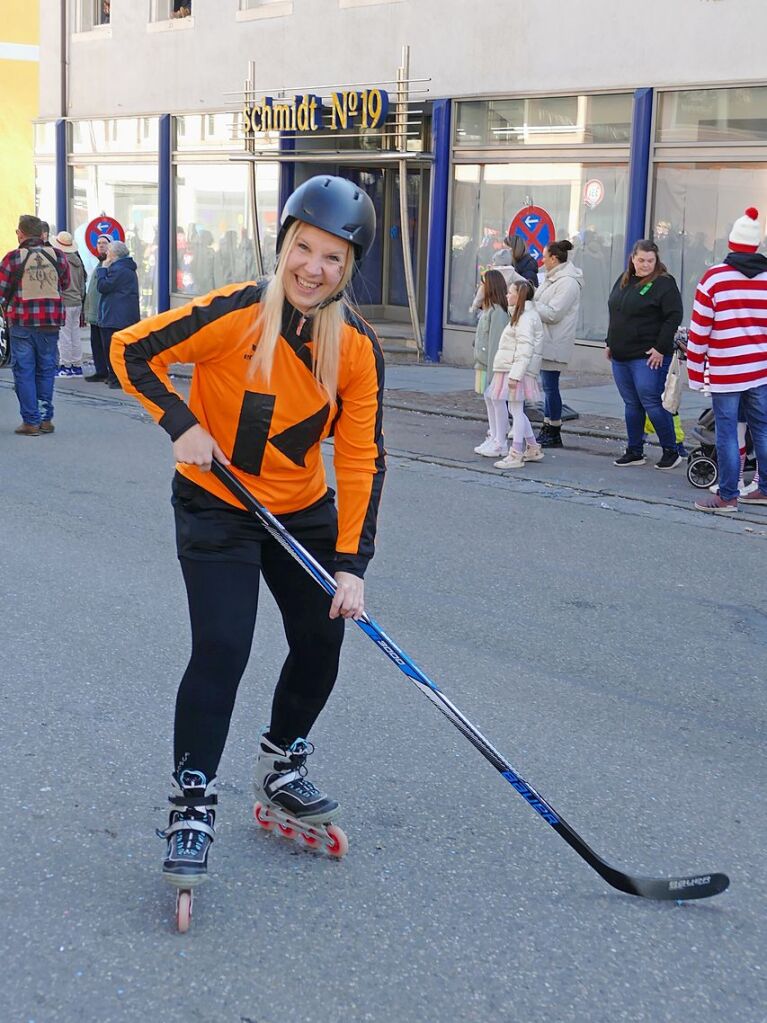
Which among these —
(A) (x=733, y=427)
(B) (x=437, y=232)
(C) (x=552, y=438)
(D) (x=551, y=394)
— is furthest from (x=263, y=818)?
(B) (x=437, y=232)

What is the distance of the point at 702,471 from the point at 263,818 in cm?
653

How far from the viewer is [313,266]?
3.32 m

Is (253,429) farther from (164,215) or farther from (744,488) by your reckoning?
(164,215)

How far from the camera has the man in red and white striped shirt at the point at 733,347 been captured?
28.5ft

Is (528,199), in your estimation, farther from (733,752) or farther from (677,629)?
(733,752)

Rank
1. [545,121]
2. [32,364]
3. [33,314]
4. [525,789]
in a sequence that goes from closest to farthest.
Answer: [525,789]
[33,314]
[32,364]
[545,121]

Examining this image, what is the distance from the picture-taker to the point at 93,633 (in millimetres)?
5750

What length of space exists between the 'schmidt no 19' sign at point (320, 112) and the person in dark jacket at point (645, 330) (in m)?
8.31

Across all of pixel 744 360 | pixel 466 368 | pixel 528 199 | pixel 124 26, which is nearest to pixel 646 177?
pixel 528 199

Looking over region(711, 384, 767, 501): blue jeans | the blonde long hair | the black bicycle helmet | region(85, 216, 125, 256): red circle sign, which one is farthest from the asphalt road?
region(85, 216, 125, 256): red circle sign

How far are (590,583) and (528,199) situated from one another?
1094 centimetres

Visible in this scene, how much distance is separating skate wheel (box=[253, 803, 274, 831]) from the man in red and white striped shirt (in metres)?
5.64

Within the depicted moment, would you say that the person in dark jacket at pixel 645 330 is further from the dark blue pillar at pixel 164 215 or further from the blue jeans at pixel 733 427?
the dark blue pillar at pixel 164 215

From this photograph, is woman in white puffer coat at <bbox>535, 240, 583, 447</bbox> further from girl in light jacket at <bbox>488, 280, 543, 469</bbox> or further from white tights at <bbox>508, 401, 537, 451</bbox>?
white tights at <bbox>508, 401, 537, 451</bbox>
